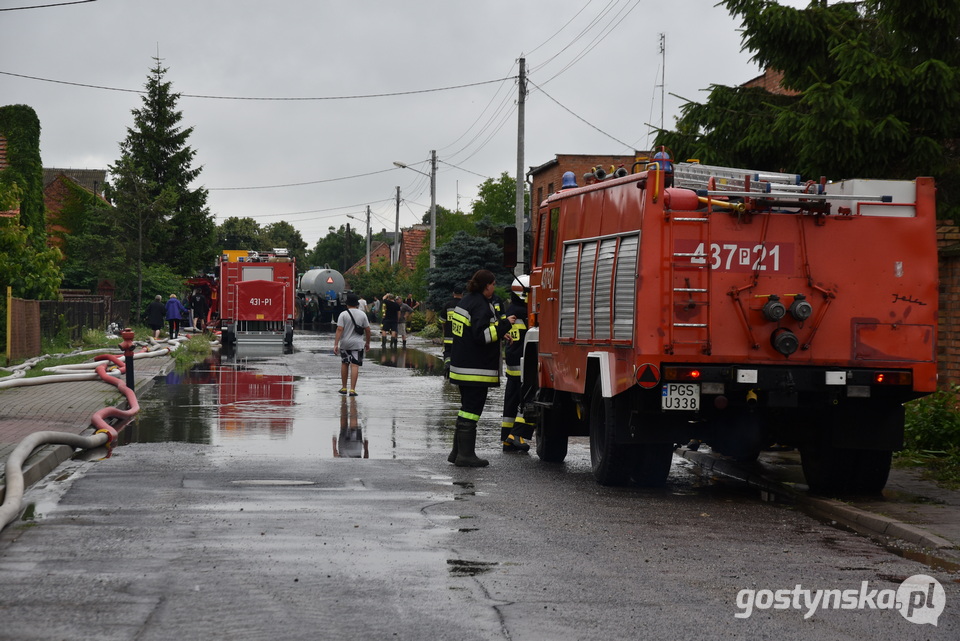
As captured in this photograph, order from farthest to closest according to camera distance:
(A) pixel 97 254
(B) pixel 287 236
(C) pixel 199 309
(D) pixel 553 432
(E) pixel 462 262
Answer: (B) pixel 287 236, (A) pixel 97 254, (C) pixel 199 309, (E) pixel 462 262, (D) pixel 553 432

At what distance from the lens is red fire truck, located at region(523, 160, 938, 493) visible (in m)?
9.17

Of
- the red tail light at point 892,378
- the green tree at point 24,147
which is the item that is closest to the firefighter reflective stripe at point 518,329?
the red tail light at point 892,378

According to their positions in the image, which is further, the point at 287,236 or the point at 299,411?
the point at 287,236

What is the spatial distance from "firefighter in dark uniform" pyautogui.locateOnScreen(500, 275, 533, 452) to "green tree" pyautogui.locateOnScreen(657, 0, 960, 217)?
2850mm

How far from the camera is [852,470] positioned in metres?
9.75

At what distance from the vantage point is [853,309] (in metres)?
9.34

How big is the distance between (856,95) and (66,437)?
8650 millimetres

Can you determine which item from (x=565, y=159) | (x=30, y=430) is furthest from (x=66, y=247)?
(x=30, y=430)

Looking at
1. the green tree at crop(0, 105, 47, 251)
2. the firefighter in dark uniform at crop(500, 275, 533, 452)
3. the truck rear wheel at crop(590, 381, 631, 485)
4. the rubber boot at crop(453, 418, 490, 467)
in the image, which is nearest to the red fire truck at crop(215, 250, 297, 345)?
the green tree at crop(0, 105, 47, 251)

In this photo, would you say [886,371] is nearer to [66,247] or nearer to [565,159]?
[565,159]

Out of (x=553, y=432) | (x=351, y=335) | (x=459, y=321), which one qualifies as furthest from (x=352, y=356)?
(x=459, y=321)

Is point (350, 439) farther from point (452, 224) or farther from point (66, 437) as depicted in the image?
point (452, 224)

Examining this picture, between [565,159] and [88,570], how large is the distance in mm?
45869

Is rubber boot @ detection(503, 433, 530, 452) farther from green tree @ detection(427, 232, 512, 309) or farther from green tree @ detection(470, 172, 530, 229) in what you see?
green tree @ detection(470, 172, 530, 229)
